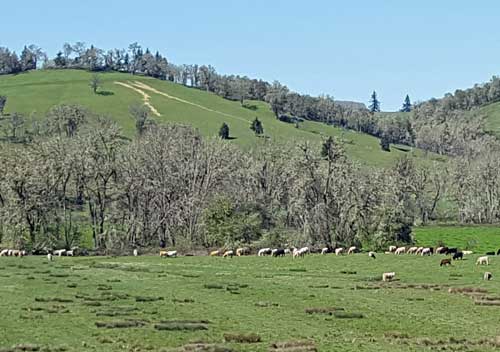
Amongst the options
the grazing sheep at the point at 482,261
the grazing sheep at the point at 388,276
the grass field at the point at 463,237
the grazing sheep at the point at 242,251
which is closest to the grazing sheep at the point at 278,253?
the grazing sheep at the point at 242,251

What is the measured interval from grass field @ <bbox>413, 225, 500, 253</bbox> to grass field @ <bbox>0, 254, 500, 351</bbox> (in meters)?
38.8

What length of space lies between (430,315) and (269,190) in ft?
273

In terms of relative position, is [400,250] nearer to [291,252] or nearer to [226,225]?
[291,252]

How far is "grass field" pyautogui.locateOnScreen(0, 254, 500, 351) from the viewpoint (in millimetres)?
31500

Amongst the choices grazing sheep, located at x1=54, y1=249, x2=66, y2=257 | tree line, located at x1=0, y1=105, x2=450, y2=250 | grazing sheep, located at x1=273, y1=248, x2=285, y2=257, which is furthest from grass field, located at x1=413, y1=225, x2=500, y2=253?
grazing sheep, located at x1=54, y1=249, x2=66, y2=257

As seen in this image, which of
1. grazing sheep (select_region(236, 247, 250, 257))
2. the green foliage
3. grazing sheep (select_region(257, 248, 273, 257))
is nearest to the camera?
grazing sheep (select_region(257, 248, 273, 257))

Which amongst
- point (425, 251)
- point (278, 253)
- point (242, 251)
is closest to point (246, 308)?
point (425, 251)

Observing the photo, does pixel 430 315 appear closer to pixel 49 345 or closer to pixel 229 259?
pixel 49 345

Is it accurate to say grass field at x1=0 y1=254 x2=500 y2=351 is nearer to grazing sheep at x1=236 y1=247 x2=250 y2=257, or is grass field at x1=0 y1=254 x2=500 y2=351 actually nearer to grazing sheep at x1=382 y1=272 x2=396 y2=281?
grazing sheep at x1=382 y1=272 x2=396 y2=281

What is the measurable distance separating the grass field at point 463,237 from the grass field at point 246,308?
38824mm

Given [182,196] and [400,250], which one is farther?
[182,196]

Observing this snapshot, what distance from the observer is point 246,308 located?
41.5 metres

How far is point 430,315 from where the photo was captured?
39875 millimetres

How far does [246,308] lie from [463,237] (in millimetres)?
88136
